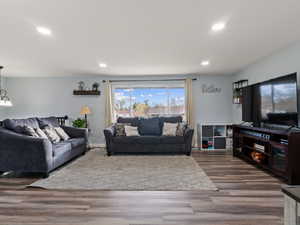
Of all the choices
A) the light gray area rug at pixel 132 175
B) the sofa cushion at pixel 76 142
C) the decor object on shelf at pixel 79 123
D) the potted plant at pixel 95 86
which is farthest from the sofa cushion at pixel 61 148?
the potted plant at pixel 95 86

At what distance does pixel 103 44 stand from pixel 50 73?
125 inches

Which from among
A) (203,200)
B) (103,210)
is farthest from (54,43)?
(203,200)

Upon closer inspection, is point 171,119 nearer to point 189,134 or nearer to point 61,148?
point 189,134

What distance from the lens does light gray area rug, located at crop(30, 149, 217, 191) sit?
279 cm

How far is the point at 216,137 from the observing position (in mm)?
5418

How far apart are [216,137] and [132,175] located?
10.1 feet

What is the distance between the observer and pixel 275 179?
3.02 metres

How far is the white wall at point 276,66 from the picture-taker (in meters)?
3.26

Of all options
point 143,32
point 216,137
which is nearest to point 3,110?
point 143,32

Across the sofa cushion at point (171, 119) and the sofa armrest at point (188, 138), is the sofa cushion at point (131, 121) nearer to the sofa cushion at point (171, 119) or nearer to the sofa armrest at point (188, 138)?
the sofa cushion at point (171, 119)

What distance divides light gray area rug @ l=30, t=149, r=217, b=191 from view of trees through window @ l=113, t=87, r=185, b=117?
6.58 ft

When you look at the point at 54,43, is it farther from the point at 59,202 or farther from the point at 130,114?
the point at 130,114

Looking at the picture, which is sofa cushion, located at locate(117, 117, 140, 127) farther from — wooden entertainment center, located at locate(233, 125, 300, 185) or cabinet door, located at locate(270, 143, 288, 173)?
cabinet door, located at locate(270, 143, 288, 173)

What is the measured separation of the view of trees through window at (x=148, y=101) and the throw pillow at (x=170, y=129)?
0.96 m
